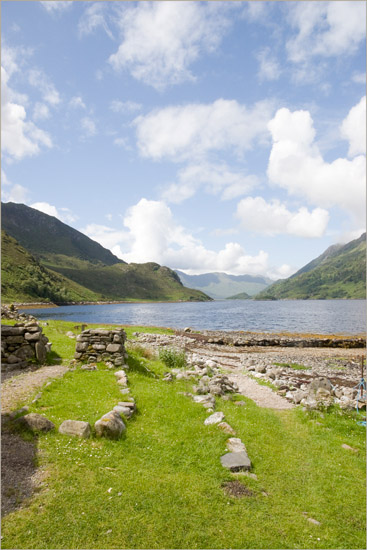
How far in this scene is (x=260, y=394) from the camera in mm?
19781

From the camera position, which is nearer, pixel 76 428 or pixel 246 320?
pixel 76 428

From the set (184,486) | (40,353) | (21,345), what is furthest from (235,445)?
(21,345)

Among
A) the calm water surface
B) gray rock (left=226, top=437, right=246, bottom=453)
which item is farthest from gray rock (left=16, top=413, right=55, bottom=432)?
the calm water surface

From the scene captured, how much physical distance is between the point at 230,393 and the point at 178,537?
12681 mm

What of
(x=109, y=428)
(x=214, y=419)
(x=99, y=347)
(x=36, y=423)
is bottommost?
(x=214, y=419)

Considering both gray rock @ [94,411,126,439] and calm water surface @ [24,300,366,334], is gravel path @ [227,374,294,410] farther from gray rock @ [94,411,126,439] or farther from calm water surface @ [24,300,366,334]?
calm water surface @ [24,300,366,334]

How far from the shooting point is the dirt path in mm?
12273

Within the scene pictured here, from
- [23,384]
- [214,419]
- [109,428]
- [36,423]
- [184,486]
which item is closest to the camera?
[184,486]

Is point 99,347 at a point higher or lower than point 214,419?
higher

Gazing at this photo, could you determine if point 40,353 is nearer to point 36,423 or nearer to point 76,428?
point 36,423

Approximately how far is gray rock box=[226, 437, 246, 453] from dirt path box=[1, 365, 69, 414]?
8.57m

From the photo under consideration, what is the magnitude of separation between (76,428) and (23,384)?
6407mm

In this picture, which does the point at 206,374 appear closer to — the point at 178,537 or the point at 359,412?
the point at 359,412

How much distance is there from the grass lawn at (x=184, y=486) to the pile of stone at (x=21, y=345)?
6.56 metres
